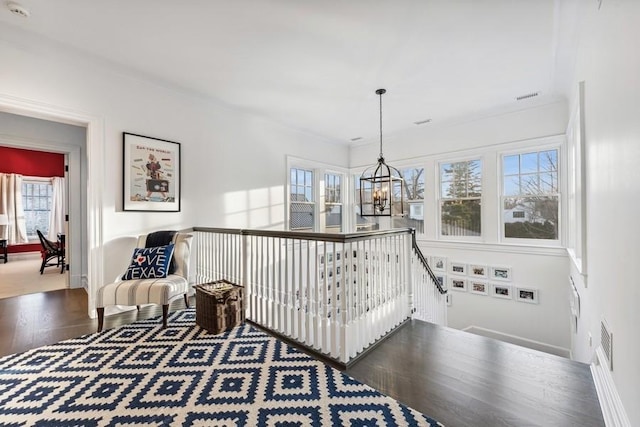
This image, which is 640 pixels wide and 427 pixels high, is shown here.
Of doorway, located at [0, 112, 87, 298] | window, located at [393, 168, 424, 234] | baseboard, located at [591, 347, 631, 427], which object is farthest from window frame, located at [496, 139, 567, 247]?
doorway, located at [0, 112, 87, 298]

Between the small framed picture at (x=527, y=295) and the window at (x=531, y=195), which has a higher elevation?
the window at (x=531, y=195)

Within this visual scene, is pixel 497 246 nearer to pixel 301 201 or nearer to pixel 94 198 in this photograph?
pixel 301 201

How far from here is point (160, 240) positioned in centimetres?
341

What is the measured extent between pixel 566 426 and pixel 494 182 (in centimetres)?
388

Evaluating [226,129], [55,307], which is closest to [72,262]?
[55,307]

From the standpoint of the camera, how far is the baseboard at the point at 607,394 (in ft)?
4.63

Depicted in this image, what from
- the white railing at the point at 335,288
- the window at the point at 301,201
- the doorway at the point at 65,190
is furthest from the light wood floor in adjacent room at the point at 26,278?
the window at the point at 301,201

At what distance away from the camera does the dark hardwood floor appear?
1651 mm

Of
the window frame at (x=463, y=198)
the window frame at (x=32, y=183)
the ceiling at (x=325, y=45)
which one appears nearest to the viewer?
the ceiling at (x=325, y=45)

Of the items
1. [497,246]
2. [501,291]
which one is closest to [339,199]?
[497,246]

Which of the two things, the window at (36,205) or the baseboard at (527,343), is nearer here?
the baseboard at (527,343)

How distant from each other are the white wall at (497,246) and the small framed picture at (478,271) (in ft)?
0.27

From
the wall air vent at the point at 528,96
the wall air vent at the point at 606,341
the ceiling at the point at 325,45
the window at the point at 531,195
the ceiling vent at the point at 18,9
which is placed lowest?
the wall air vent at the point at 606,341

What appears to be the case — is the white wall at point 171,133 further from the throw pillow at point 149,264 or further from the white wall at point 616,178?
the white wall at point 616,178
